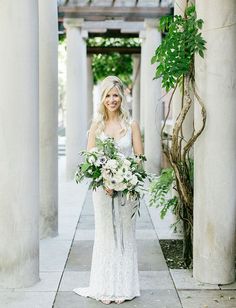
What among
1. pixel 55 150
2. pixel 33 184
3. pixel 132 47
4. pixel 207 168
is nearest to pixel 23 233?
pixel 33 184

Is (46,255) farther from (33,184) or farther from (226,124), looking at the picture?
A: (226,124)

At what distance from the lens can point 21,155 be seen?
19.1 ft

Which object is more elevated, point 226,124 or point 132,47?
point 132,47

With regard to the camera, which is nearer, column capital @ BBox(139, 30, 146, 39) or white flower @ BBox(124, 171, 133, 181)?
white flower @ BBox(124, 171, 133, 181)

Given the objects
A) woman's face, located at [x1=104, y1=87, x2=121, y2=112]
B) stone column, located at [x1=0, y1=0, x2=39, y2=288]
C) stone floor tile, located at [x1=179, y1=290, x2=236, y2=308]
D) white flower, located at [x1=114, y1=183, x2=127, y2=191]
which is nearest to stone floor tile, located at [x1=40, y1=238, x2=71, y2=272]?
stone column, located at [x1=0, y1=0, x2=39, y2=288]

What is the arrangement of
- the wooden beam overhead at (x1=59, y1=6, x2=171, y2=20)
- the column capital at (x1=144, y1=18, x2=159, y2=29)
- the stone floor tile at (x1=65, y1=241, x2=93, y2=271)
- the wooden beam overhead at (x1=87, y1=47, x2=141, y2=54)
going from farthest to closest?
the wooden beam overhead at (x1=87, y1=47, x2=141, y2=54), the column capital at (x1=144, y1=18, x2=159, y2=29), the wooden beam overhead at (x1=59, y1=6, x2=171, y2=20), the stone floor tile at (x1=65, y1=241, x2=93, y2=271)

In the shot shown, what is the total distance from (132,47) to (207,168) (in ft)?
55.2

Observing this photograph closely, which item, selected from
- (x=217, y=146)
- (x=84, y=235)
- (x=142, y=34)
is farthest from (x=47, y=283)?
(x=142, y=34)

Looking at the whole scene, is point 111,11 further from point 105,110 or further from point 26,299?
point 26,299

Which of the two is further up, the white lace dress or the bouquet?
the bouquet

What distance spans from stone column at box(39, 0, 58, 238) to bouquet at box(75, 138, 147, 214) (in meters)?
2.79

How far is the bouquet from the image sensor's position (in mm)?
5245

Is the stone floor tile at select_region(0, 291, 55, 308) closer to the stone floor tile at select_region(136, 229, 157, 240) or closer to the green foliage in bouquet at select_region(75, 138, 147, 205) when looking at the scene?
the green foliage in bouquet at select_region(75, 138, 147, 205)

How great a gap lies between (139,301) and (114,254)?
1.66 feet
